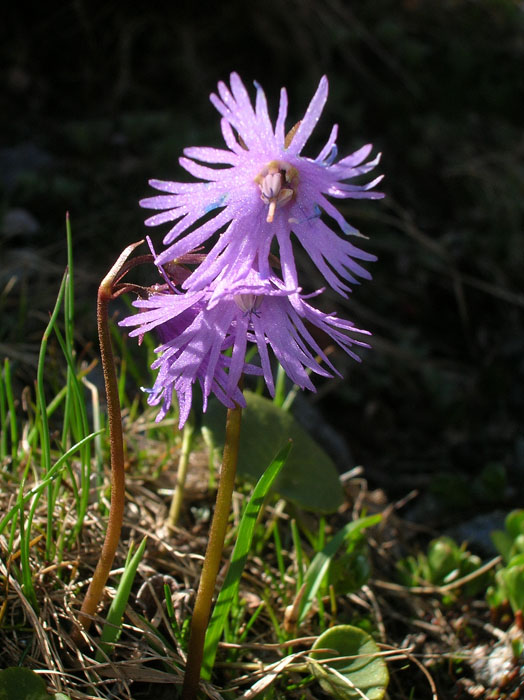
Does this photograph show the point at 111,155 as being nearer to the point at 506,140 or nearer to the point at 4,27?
the point at 4,27

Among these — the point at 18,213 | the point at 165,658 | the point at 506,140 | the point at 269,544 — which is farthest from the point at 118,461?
the point at 506,140

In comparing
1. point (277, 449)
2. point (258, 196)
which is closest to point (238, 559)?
point (277, 449)

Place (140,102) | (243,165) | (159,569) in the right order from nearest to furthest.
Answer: (243,165), (159,569), (140,102)

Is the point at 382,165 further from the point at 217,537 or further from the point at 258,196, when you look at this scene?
the point at 217,537

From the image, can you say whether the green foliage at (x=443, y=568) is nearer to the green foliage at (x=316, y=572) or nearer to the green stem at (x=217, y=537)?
the green foliage at (x=316, y=572)

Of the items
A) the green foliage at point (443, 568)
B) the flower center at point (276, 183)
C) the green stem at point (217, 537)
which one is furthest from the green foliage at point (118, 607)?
the green foliage at point (443, 568)
